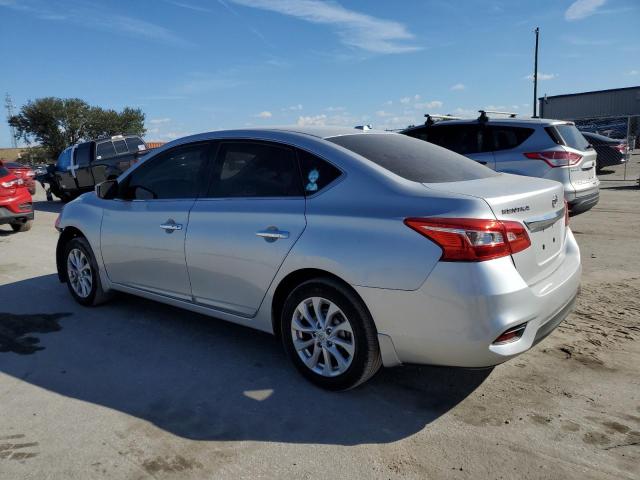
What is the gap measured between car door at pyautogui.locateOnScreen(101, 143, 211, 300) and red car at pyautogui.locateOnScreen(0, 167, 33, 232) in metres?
6.17

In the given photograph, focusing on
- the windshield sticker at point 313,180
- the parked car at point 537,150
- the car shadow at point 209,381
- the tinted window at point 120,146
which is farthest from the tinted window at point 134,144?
the windshield sticker at point 313,180

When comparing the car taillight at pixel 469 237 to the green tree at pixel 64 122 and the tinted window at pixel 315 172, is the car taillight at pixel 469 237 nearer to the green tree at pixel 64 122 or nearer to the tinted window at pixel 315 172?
the tinted window at pixel 315 172

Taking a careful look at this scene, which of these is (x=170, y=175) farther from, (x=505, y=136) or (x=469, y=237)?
(x=505, y=136)

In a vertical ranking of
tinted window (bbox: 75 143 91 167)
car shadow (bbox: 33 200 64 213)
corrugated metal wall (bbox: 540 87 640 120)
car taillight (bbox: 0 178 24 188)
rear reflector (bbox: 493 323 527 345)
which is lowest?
car shadow (bbox: 33 200 64 213)

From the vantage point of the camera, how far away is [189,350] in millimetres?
4199

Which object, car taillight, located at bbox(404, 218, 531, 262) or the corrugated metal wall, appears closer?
car taillight, located at bbox(404, 218, 531, 262)

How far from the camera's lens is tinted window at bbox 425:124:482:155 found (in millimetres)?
8055

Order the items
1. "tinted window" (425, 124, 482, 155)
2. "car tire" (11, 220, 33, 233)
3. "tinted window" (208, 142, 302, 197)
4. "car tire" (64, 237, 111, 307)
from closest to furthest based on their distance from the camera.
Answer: "tinted window" (208, 142, 302, 197) → "car tire" (64, 237, 111, 307) → "tinted window" (425, 124, 482, 155) → "car tire" (11, 220, 33, 233)

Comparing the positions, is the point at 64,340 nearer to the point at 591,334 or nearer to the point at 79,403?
the point at 79,403

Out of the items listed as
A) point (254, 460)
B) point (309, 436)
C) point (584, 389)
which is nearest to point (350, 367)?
point (309, 436)

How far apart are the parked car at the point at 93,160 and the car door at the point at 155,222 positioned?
1042 centimetres

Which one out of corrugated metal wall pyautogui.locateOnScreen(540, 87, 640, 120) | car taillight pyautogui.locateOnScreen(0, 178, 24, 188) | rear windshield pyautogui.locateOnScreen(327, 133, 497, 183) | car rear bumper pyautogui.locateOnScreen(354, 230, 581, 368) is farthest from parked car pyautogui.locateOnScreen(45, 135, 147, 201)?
corrugated metal wall pyautogui.locateOnScreen(540, 87, 640, 120)

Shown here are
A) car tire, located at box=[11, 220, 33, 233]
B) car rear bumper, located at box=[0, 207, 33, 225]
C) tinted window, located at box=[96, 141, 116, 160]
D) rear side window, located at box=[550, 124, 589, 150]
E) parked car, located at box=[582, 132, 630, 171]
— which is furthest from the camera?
parked car, located at box=[582, 132, 630, 171]

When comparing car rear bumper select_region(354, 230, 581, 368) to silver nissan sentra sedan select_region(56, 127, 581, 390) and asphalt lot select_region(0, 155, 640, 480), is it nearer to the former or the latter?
silver nissan sentra sedan select_region(56, 127, 581, 390)
